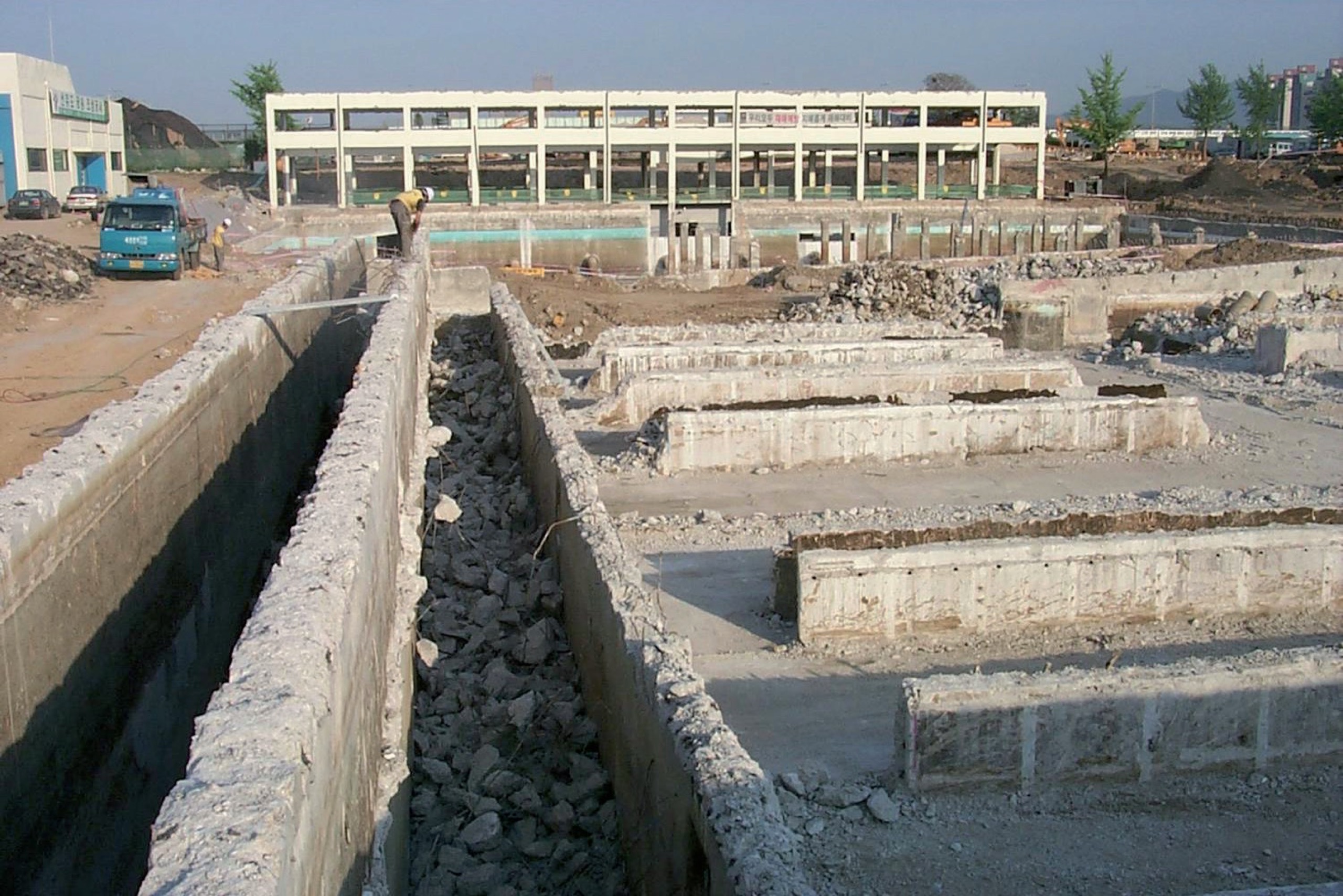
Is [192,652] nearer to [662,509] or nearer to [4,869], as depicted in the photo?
[4,869]

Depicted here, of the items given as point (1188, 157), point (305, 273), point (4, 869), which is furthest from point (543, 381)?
point (1188, 157)

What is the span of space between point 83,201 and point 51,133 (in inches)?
285

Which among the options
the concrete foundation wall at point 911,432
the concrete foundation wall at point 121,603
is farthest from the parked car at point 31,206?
the concrete foundation wall at point 911,432

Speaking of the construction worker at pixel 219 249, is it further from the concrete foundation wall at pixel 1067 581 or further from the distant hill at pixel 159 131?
the distant hill at pixel 159 131

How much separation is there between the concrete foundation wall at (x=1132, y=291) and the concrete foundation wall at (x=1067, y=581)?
16.0m

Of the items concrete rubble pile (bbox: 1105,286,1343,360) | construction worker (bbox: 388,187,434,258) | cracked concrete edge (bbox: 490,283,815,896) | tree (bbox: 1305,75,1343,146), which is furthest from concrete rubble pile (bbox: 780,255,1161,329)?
tree (bbox: 1305,75,1343,146)

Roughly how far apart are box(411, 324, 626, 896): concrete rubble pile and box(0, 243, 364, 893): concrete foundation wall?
1.67 m

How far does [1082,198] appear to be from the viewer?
2277 inches

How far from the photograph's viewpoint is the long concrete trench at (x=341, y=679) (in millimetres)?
4305

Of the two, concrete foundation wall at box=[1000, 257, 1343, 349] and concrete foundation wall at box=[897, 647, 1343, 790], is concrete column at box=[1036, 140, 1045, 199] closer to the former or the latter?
concrete foundation wall at box=[1000, 257, 1343, 349]

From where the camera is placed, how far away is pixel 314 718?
13.5ft

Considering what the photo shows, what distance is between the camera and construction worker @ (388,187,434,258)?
78.5 feet

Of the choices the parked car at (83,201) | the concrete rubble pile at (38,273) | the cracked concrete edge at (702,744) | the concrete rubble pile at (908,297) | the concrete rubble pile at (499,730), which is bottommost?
the concrete rubble pile at (499,730)

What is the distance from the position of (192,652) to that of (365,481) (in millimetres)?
3848
